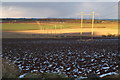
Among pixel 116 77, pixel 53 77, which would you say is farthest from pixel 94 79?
pixel 53 77

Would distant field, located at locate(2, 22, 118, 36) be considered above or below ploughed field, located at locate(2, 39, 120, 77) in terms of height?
above

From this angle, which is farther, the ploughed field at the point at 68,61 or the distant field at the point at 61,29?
the distant field at the point at 61,29

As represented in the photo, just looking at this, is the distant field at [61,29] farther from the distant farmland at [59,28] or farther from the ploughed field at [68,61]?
the ploughed field at [68,61]

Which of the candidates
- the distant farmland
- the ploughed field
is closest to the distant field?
the distant farmland

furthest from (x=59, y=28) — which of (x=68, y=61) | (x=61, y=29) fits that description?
(x=68, y=61)

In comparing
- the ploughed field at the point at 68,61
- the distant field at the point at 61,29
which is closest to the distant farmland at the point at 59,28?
the distant field at the point at 61,29

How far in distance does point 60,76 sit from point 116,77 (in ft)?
7.37

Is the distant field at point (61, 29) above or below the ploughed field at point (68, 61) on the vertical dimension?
above

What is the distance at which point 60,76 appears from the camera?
8.42 meters

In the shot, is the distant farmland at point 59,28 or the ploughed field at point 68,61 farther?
the distant farmland at point 59,28

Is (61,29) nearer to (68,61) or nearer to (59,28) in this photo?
(59,28)

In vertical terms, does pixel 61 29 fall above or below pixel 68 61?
above

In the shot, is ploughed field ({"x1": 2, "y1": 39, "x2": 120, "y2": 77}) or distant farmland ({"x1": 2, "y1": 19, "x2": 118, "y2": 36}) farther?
distant farmland ({"x1": 2, "y1": 19, "x2": 118, "y2": 36})

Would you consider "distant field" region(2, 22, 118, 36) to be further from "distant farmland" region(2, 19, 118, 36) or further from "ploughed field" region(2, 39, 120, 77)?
"ploughed field" region(2, 39, 120, 77)
